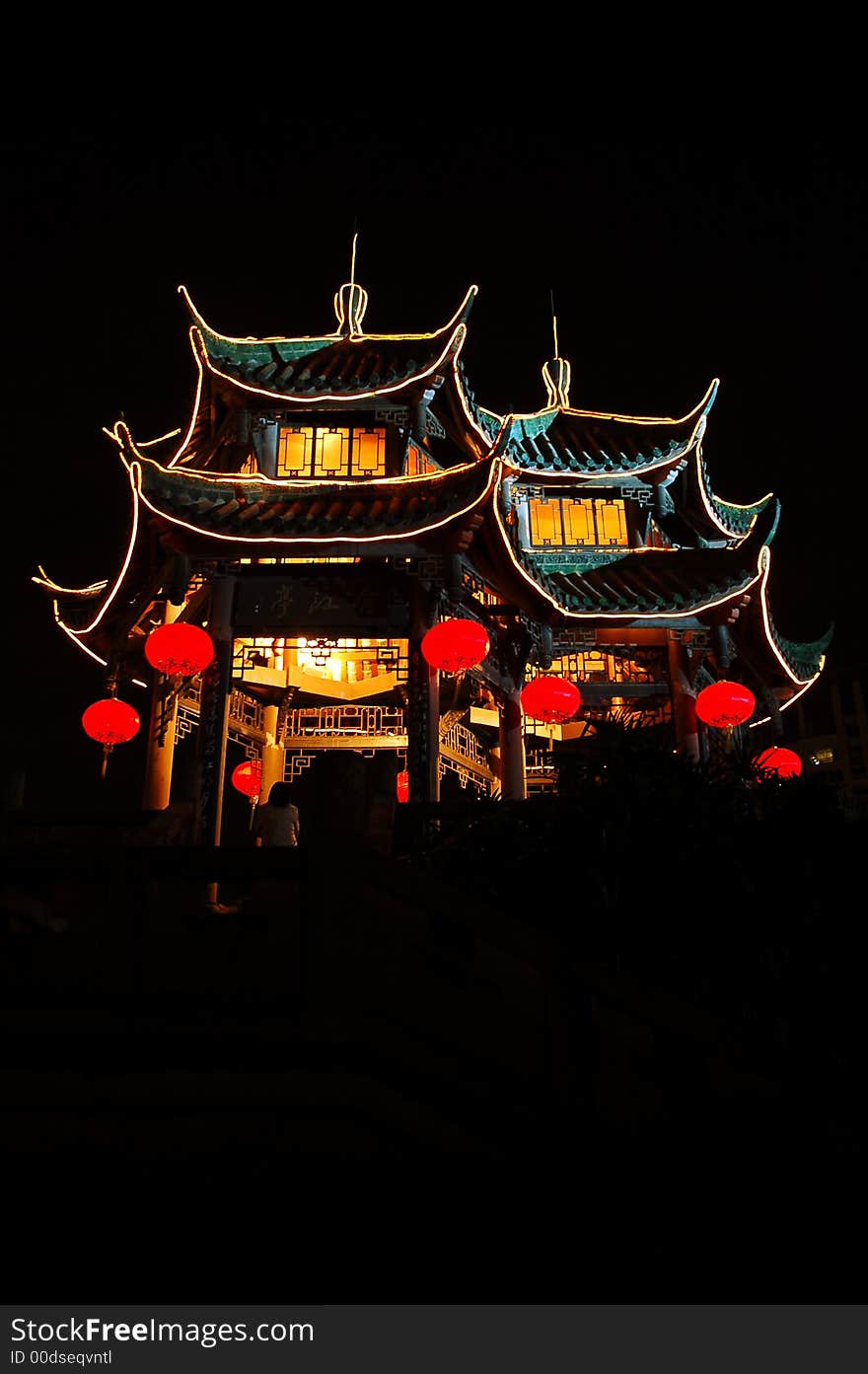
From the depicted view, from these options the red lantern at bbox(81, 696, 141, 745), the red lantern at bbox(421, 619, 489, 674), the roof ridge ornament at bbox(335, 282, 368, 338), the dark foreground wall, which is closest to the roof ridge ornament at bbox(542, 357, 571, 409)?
the roof ridge ornament at bbox(335, 282, 368, 338)

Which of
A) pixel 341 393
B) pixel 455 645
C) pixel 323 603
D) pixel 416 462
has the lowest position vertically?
pixel 455 645

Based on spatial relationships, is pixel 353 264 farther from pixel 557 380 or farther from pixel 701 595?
pixel 701 595

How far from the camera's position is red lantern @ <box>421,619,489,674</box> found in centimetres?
1147

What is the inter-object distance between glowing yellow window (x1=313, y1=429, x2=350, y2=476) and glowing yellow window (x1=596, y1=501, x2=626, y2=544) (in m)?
4.90

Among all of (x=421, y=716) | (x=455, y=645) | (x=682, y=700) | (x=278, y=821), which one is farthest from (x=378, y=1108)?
(x=682, y=700)

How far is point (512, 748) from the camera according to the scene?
15.0 meters

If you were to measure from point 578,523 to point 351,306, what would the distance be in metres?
5.34

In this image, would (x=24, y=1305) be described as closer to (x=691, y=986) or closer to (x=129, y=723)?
(x=691, y=986)

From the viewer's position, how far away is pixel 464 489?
11922 mm

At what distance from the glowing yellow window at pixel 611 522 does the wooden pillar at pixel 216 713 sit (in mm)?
7200

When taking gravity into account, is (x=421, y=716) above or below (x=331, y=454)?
below

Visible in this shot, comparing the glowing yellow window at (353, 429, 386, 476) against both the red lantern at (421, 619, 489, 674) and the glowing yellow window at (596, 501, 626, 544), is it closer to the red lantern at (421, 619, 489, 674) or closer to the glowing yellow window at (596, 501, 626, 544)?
the red lantern at (421, 619, 489, 674)

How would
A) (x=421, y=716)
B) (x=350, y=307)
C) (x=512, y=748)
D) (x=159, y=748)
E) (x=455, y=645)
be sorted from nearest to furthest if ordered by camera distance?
(x=455, y=645) → (x=421, y=716) → (x=159, y=748) → (x=512, y=748) → (x=350, y=307)

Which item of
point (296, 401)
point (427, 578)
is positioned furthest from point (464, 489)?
point (296, 401)
